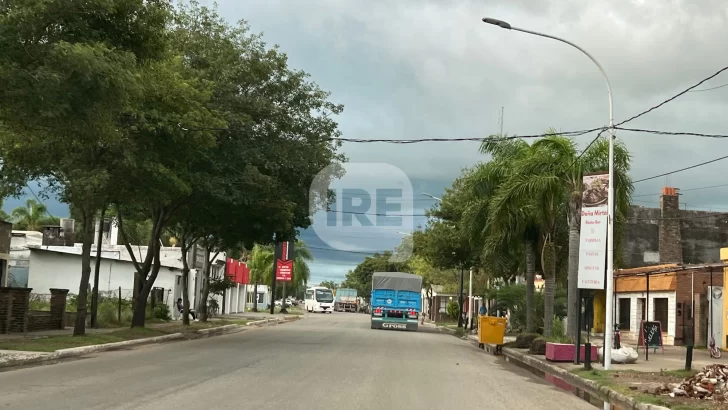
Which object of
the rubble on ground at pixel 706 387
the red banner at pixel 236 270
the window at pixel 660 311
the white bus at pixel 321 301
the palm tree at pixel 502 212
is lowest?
the white bus at pixel 321 301

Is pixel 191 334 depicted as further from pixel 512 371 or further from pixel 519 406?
pixel 519 406

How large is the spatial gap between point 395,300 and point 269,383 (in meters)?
31.3

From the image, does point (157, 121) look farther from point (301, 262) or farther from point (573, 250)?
point (301, 262)

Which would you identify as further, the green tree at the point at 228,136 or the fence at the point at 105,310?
the fence at the point at 105,310

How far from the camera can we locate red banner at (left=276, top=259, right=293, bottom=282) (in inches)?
2918

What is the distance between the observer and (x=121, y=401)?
10430 millimetres

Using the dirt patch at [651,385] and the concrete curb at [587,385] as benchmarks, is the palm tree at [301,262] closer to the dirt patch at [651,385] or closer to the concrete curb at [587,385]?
the concrete curb at [587,385]

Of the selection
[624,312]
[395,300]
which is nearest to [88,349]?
[395,300]

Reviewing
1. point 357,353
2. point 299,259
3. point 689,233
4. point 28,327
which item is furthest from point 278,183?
point 299,259

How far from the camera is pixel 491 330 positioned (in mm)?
27734

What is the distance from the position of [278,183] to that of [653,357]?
1370cm

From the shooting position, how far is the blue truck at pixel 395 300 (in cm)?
4372

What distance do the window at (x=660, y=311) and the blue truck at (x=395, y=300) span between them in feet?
43.5

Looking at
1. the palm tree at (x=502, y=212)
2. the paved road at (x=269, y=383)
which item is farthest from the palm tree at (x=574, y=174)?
the paved road at (x=269, y=383)
